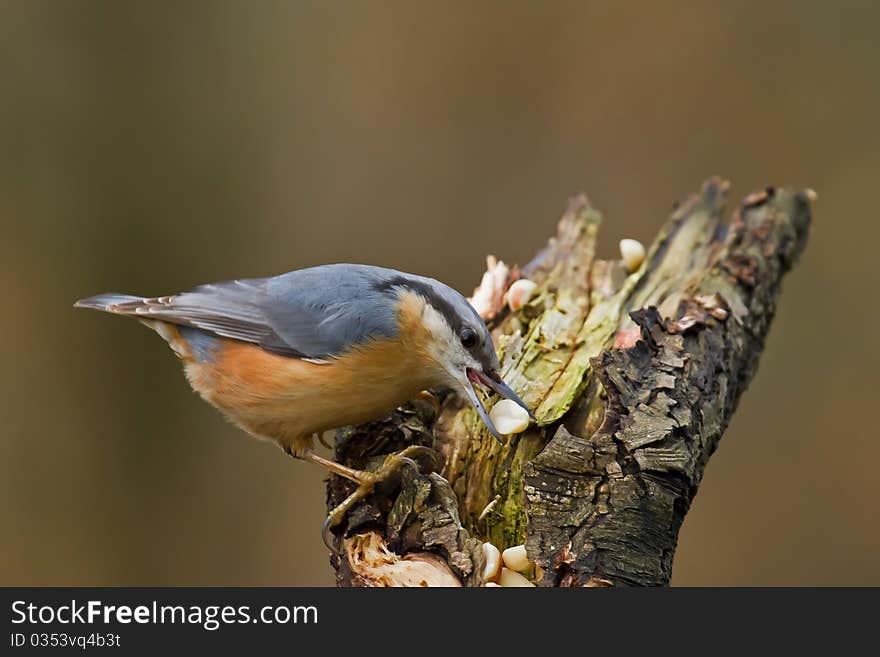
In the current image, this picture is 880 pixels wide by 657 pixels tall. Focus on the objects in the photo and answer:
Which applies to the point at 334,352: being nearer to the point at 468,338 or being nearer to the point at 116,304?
the point at 468,338

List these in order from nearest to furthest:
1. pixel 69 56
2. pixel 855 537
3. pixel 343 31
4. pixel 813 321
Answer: pixel 69 56
pixel 855 537
pixel 813 321
pixel 343 31

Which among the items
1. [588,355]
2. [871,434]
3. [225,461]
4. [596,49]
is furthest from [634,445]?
[596,49]

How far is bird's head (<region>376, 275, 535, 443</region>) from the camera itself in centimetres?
230

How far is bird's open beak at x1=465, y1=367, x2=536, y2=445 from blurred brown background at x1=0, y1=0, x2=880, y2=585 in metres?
2.42

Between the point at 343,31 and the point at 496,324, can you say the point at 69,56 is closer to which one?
the point at 343,31

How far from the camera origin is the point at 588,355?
2479mm

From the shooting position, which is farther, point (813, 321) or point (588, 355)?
point (813, 321)

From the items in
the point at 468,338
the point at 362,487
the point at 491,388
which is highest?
the point at 468,338

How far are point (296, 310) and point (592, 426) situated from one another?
0.82 metres

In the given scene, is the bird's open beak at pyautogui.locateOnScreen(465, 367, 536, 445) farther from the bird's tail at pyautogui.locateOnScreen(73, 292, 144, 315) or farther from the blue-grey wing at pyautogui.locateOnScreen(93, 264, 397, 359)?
the bird's tail at pyautogui.locateOnScreen(73, 292, 144, 315)

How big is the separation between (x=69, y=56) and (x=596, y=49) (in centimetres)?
289

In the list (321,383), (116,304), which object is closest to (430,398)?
(321,383)

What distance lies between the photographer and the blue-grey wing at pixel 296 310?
2.31 metres

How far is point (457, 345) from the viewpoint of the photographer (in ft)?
7.58
